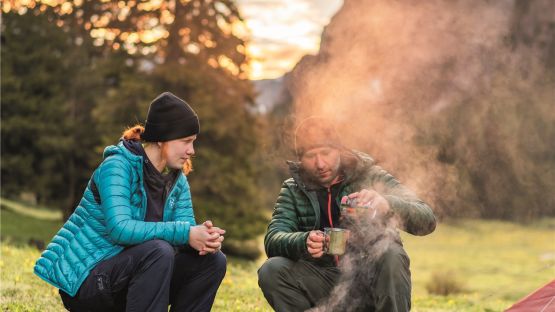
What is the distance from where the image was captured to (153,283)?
316 cm

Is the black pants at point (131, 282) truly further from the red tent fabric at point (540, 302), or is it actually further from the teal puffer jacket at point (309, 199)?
the red tent fabric at point (540, 302)

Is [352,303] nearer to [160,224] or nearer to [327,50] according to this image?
[160,224]

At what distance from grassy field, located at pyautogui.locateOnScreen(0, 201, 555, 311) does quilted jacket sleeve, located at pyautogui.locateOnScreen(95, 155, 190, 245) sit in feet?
6.19

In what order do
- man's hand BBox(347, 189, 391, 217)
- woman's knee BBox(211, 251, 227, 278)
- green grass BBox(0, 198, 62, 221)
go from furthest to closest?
green grass BBox(0, 198, 62, 221)
woman's knee BBox(211, 251, 227, 278)
man's hand BBox(347, 189, 391, 217)

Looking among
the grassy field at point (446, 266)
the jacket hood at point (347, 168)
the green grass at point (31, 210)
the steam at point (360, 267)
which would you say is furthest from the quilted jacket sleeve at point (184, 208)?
the green grass at point (31, 210)

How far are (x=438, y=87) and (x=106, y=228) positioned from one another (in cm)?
1357

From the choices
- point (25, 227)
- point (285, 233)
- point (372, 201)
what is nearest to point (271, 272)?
point (285, 233)

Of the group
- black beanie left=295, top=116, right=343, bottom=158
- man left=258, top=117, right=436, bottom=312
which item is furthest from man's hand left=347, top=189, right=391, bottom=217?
black beanie left=295, top=116, right=343, bottom=158

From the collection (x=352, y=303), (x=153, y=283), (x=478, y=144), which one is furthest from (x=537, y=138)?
(x=153, y=283)

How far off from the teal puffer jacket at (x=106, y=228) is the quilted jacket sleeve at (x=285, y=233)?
611mm

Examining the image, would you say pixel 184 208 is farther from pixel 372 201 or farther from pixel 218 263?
pixel 372 201

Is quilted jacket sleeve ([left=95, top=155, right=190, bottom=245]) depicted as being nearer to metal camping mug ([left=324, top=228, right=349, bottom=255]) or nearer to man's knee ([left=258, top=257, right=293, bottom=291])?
man's knee ([left=258, top=257, right=293, bottom=291])

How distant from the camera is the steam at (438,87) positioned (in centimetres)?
562

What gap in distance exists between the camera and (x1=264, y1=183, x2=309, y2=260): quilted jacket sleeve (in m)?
3.59
